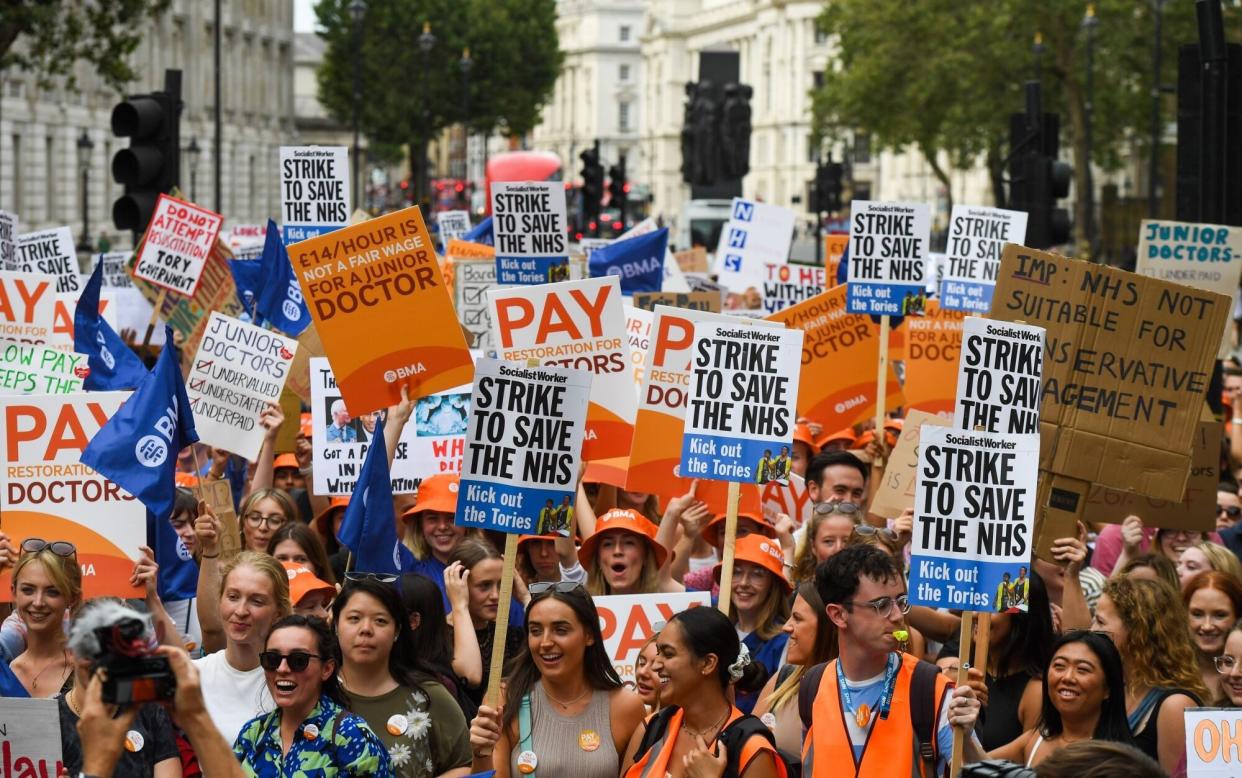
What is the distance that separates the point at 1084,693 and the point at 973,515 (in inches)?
27.4

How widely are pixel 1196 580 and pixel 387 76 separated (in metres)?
76.5

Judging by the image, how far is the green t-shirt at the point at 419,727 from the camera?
661cm

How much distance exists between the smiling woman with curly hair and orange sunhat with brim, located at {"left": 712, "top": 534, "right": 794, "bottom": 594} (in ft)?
4.68

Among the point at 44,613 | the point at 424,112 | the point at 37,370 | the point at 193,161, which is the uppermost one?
the point at 424,112

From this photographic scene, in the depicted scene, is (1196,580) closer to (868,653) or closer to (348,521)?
(868,653)

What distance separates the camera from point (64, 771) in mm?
5973

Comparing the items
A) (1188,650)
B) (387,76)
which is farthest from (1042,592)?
(387,76)

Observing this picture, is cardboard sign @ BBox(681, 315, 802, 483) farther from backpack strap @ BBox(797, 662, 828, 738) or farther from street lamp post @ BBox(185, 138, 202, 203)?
street lamp post @ BBox(185, 138, 202, 203)

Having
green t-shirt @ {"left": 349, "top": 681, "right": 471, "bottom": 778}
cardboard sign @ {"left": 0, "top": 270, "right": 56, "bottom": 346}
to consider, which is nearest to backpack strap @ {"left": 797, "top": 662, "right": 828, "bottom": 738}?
Answer: green t-shirt @ {"left": 349, "top": 681, "right": 471, "bottom": 778}

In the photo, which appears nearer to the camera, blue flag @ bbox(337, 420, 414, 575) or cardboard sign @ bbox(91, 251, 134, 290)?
blue flag @ bbox(337, 420, 414, 575)

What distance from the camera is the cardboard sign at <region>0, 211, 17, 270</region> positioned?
13.6 meters

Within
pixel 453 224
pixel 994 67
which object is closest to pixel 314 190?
pixel 453 224

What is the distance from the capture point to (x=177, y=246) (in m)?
14.8

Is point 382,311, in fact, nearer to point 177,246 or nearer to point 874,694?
point 874,694
